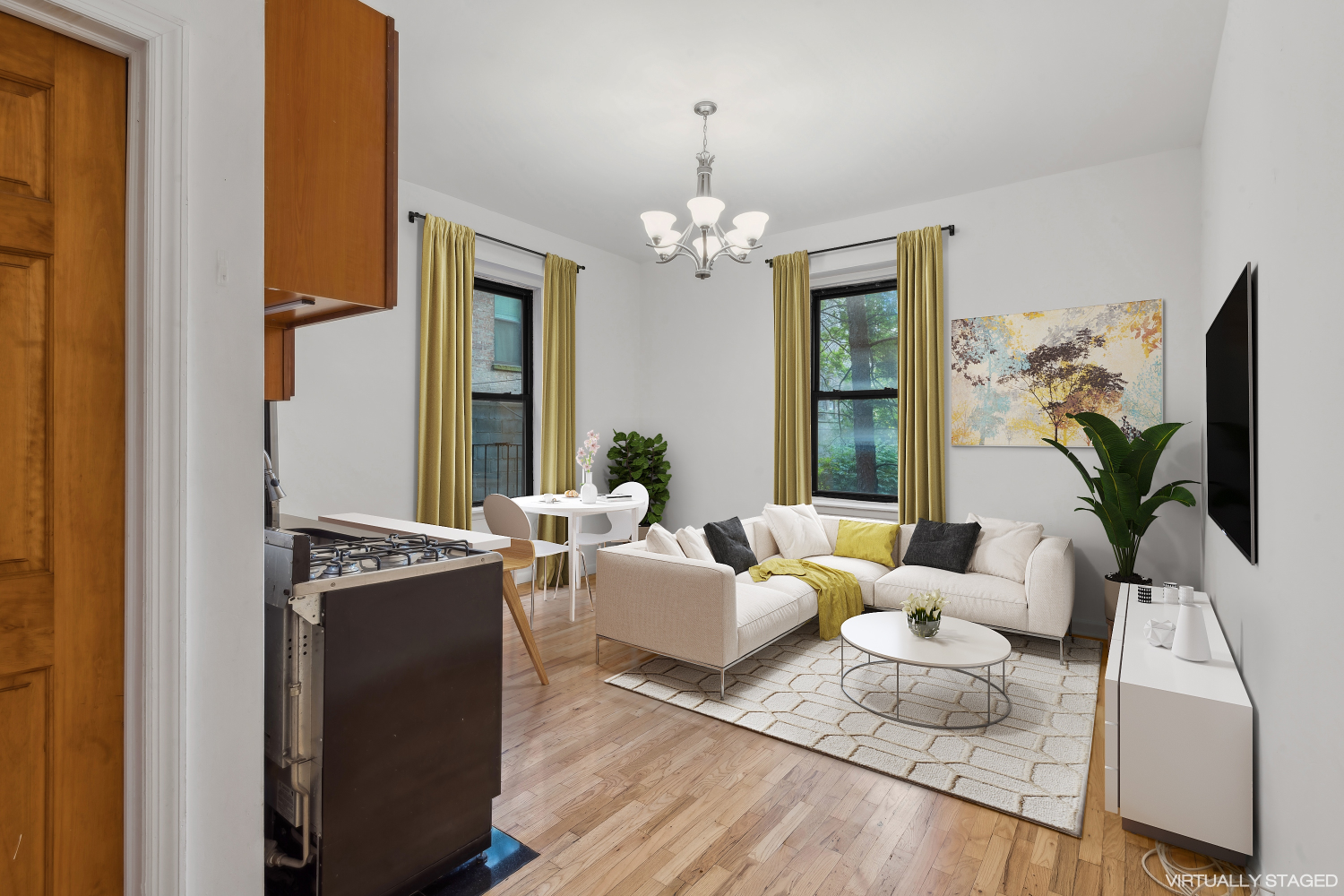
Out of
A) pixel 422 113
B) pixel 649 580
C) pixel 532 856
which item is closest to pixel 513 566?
pixel 649 580

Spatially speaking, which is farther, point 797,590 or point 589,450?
point 589,450

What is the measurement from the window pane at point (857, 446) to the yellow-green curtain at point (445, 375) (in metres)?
2.68

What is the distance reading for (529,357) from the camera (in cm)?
521

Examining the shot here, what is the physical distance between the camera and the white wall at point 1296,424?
1186 mm

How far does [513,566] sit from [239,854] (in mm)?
1843

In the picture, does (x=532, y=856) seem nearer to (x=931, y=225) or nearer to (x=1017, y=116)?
(x=1017, y=116)

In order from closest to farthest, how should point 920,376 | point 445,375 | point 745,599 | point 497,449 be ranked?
point 745,599, point 445,375, point 920,376, point 497,449

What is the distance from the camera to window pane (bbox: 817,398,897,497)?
15.9ft

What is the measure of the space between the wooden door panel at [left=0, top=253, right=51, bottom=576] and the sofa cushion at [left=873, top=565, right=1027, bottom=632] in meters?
3.48

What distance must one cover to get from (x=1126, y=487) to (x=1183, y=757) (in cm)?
203

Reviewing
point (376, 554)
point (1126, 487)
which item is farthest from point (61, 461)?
point (1126, 487)

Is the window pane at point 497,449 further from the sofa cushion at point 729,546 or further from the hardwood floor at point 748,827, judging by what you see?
the hardwood floor at point 748,827

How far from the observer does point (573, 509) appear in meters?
4.17

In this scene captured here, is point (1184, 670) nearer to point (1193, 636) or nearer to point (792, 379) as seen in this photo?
point (1193, 636)
